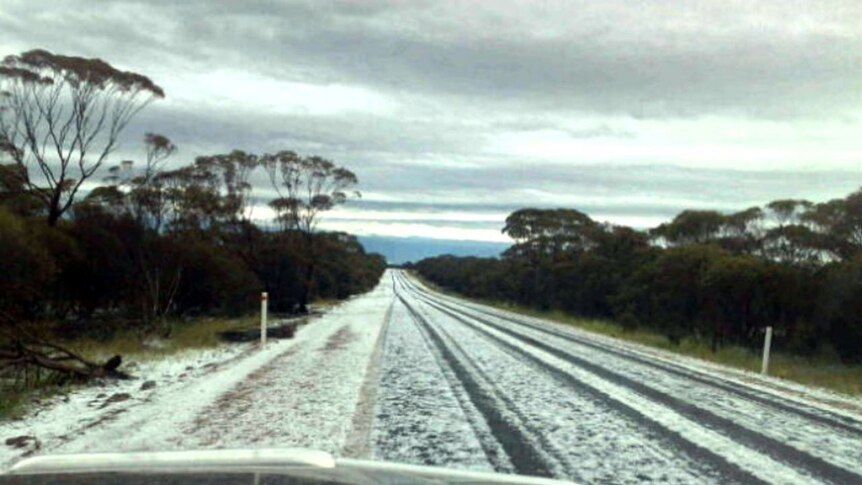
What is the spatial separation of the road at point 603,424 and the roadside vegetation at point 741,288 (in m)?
5.52

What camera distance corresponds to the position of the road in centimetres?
700

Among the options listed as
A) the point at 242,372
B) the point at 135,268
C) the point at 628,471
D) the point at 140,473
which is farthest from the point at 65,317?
the point at 140,473

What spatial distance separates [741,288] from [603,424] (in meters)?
29.4

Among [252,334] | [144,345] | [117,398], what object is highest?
[117,398]

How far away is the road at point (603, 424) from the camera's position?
700 cm

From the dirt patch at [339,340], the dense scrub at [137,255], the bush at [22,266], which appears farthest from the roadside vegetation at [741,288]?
the bush at [22,266]

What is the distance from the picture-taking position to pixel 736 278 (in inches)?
1414

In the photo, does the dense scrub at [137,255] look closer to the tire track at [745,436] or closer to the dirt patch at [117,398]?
the dirt patch at [117,398]

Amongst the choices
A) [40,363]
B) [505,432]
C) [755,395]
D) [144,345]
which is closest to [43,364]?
[40,363]

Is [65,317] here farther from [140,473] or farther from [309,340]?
[140,473]

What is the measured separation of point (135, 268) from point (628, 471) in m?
31.3

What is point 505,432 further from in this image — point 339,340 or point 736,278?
point 736,278

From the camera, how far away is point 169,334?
25.1 meters

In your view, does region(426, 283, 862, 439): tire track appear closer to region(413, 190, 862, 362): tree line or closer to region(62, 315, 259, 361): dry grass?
region(62, 315, 259, 361): dry grass
